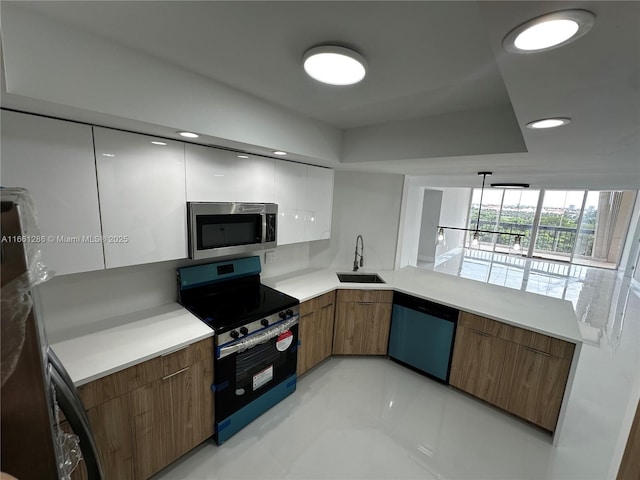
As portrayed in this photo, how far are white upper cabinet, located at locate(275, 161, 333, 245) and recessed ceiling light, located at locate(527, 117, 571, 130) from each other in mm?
1726

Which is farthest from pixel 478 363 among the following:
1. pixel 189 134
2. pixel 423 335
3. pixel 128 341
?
pixel 189 134

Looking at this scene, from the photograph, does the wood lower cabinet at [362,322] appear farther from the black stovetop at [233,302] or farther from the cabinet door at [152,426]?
the cabinet door at [152,426]

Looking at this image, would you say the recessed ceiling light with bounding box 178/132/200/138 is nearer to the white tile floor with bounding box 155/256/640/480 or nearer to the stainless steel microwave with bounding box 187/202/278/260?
the stainless steel microwave with bounding box 187/202/278/260

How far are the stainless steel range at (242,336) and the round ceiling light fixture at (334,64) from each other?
61.4 inches

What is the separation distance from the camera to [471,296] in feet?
8.51

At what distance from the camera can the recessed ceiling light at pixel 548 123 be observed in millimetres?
1131

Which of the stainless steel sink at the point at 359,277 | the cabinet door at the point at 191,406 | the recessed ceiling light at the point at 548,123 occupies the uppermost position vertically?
the recessed ceiling light at the point at 548,123

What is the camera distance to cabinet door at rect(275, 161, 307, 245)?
2361mm

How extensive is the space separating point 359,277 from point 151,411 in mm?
2277

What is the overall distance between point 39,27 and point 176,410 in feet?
6.41

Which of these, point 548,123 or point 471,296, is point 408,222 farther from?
point 548,123

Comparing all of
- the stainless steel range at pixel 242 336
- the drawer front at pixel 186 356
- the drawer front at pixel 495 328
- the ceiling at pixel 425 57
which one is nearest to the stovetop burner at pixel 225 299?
the stainless steel range at pixel 242 336

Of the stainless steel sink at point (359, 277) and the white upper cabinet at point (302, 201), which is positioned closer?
the white upper cabinet at point (302, 201)

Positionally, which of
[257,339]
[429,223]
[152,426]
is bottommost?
[152,426]
